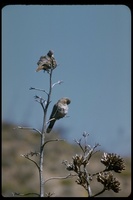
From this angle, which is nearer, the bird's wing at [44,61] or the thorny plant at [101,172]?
the thorny plant at [101,172]

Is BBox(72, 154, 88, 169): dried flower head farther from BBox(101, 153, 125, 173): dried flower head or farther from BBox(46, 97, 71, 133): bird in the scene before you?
BBox(46, 97, 71, 133): bird

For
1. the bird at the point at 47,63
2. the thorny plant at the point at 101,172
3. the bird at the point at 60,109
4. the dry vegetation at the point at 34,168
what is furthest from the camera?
the dry vegetation at the point at 34,168

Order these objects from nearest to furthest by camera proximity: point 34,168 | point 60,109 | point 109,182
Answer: point 109,182, point 60,109, point 34,168

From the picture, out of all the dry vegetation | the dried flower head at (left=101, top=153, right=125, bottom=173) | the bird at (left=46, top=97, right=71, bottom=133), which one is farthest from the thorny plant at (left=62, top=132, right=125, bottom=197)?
the dry vegetation

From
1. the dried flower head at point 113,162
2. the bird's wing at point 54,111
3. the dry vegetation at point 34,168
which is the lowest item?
the dry vegetation at point 34,168

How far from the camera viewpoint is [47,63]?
221 cm

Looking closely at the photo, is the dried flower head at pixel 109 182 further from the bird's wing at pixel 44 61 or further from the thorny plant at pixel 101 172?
the bird's wing at pixel 44 61

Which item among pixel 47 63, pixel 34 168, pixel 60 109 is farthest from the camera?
pixel 34 168

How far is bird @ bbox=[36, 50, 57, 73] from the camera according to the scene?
7.27 ft

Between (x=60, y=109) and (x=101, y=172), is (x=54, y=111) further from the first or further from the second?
(x=101, y=172)

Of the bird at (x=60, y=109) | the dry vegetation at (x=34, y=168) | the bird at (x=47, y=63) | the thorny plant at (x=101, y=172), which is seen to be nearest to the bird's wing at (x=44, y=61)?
the bird at (x=47, y=63)

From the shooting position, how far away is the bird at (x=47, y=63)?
2.22m

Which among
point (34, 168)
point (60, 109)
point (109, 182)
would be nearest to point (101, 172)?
point (109, 182)

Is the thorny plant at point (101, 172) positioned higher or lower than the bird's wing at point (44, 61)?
lower
